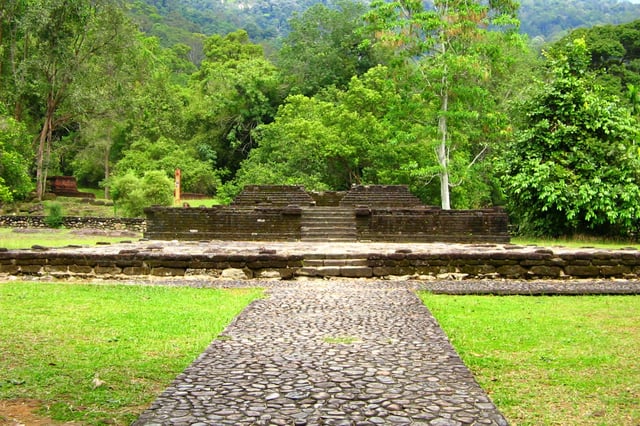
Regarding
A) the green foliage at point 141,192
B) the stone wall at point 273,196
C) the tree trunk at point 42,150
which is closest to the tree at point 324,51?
the tree trunk at point 42,150

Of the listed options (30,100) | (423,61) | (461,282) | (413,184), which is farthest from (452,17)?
(30,100)

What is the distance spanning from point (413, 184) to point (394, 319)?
18078 millimetres

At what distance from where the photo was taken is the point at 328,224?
16734 millimetres

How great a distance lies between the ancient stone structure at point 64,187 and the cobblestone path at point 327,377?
3174cm

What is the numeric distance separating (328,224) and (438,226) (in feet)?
9.92

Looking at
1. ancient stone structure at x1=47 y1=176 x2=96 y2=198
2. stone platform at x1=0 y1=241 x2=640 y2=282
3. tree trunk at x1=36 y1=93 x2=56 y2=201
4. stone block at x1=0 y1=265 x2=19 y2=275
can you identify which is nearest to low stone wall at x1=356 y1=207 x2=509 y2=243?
stone platform at x1=0 y1=241 x2=640 y2=282

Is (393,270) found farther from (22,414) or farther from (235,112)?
(235,112)

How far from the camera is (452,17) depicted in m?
20.0

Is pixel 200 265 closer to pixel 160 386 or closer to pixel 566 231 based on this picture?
pixel 160 386

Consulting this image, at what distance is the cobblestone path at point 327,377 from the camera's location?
3359mm

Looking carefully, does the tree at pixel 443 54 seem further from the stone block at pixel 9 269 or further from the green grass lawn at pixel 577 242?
the stone block at pixel 9 269

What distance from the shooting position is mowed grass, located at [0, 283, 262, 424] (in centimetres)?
371

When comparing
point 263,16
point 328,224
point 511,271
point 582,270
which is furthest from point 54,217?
point 263,16

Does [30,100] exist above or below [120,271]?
above
